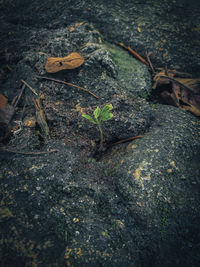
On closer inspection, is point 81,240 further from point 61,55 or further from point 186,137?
point 61,55

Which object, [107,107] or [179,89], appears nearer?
[107,107]

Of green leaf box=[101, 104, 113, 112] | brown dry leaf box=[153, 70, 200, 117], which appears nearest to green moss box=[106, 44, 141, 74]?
brown dry leaf box=[153, 70, 200, 117]

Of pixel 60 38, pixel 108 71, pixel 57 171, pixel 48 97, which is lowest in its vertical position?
pixel 57 171

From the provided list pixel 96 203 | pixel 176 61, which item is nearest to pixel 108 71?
pixel 176 61

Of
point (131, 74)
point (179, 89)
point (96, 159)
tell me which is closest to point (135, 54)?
point (131, 74)

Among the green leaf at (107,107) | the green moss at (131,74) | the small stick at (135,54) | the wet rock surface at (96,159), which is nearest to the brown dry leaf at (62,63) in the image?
the wet rock surface at (96,159)

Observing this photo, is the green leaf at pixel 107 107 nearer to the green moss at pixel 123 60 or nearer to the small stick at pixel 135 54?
the green moss at pixel 123 60

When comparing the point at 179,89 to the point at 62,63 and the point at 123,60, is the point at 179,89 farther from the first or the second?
the point at 62,63
